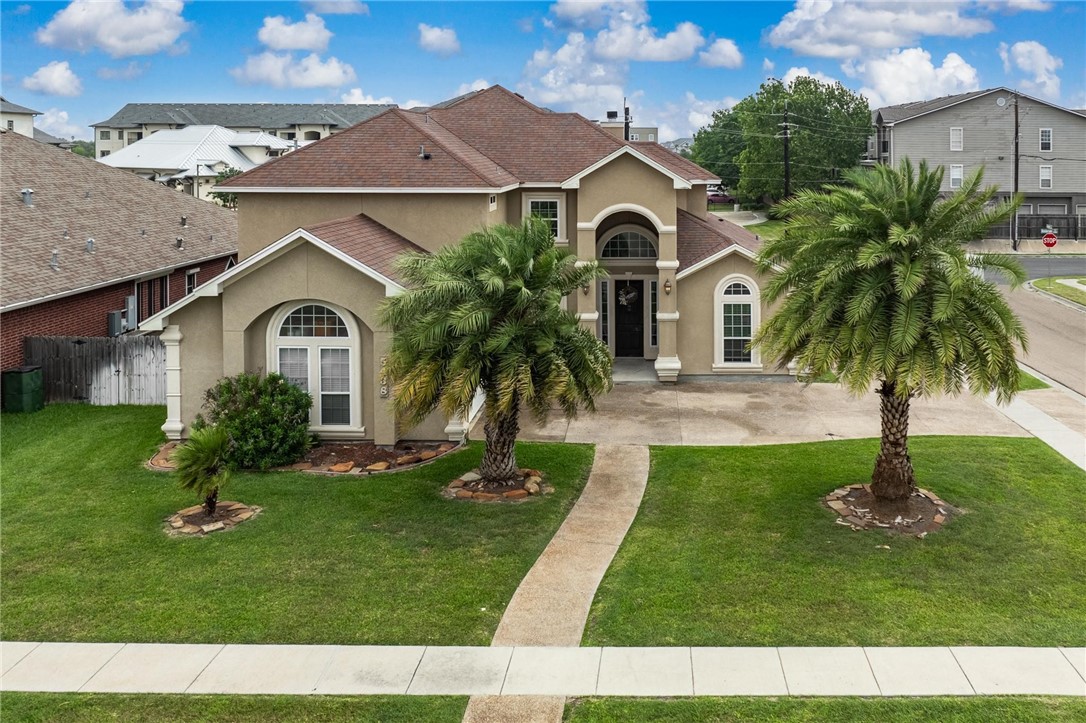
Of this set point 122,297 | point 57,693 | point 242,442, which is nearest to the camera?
point 57,693

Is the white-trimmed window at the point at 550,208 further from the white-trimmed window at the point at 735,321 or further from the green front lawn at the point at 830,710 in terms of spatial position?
the green front lawn at the point at 830,710

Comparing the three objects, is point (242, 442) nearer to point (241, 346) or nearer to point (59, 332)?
point (241, 346)

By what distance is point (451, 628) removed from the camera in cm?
1219

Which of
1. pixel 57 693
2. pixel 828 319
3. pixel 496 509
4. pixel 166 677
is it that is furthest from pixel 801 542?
pixel 57 693

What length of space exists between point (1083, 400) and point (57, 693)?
76.1 feet

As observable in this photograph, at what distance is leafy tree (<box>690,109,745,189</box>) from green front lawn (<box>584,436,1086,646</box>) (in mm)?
83666

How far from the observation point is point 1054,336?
3297 cm

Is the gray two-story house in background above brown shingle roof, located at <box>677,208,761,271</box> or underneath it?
above

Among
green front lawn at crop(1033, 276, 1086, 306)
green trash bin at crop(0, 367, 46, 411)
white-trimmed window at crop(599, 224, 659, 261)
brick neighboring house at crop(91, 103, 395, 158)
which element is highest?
brick neighboring house at crop(91, 103, 395, 158)

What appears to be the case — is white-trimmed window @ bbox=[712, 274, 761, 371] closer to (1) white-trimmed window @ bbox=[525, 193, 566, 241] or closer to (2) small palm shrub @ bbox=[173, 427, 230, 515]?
(1) white-trimmed window @ bbox=[525, 193, 566, 241]

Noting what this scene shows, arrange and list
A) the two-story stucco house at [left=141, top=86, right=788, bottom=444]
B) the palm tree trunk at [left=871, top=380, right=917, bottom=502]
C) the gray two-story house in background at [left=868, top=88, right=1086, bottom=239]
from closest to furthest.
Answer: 1. the palm tree trunk at [left=871, top=380, right=917, bottom=502]
2. the two-story stucco house at [left=141, top=86, right=788, bottom=444]
3. the gray two-story house in background at [left=868, top=88, right=1086, bottom=239]

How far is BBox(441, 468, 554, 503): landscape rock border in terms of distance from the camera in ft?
55.7

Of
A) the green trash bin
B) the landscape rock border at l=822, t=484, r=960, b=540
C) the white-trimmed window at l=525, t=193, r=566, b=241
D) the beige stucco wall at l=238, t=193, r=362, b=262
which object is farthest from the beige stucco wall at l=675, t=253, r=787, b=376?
the green trash bin

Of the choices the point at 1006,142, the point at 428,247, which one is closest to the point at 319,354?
the point at 428,247
